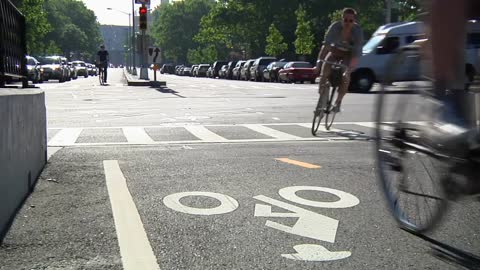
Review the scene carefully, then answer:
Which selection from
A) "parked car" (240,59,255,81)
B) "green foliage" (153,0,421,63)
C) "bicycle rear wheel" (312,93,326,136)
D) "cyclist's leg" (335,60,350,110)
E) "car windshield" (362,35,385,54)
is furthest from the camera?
"green foliage" (153,0,421,63)

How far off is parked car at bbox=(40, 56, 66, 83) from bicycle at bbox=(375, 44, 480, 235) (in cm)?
3877

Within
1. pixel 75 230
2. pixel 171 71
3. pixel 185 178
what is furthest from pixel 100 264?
pixel 171 71

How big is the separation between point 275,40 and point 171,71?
53243 millimetres

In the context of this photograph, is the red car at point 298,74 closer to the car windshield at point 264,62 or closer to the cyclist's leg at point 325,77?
the car windshield at point 264,62

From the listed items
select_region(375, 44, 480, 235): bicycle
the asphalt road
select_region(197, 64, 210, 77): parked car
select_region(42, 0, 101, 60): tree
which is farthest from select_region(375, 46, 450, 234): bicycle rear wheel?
select_region(42, 0, 101, 60): tree

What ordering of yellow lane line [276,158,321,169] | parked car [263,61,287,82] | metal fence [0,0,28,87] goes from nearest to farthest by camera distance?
metal fence [0,0,28,87]
yellow lane line [276,158,321,169]
parked car [263,61,287,82]

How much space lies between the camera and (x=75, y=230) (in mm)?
4043

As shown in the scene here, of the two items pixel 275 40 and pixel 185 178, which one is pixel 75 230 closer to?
pixel 185 178

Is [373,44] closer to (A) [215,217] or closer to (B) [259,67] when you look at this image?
(A) [215,217]

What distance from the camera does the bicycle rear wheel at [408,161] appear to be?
3125mm

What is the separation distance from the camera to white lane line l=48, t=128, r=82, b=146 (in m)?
8.44

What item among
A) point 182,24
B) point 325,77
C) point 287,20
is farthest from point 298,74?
point 182,24

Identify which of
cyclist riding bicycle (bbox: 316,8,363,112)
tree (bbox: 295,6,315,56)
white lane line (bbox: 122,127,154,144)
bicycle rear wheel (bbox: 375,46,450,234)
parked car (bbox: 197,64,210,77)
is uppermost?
tree (bbox: 295,6,315,56)

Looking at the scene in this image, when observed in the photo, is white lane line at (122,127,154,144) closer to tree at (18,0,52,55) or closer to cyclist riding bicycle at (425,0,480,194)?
cyclist riding bicycle at (425,0,480,194)
